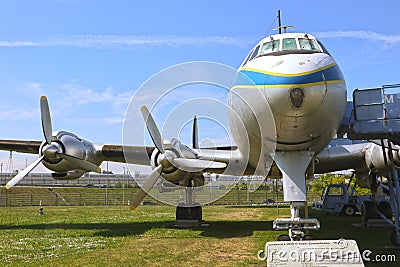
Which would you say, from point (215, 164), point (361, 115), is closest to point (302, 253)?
point (361, 115)

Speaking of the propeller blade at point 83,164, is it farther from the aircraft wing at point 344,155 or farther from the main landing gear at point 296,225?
the main landing gear at point 296,225

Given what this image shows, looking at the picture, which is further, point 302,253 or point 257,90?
point 257,90

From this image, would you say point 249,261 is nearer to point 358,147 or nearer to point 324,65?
point 324,65

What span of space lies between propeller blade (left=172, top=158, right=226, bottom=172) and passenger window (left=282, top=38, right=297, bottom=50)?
19.1 ft

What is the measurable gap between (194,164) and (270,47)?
5.80 m

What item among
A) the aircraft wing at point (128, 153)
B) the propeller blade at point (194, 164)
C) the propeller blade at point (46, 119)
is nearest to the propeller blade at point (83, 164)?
the aircraft wing at point (128, 153)

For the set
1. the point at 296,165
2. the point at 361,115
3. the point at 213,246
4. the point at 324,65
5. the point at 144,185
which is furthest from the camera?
the point at 144,185

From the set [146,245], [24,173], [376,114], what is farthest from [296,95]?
[24,173]

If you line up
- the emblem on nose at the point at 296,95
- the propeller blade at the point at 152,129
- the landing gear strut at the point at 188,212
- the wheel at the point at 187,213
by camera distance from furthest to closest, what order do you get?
the wheel at the point at 187,213
the landing gear strut at the point at 188,212
the propeller blade at the point at 152,129
the emblem on nose at the point at 296,95

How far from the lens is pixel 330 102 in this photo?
7332 mm

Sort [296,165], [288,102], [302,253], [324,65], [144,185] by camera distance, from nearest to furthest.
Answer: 1. [302,253]
2. [288,102]
3. [324,65]
4. [296,165]
5. [144,185]

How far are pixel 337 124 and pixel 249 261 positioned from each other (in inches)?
135

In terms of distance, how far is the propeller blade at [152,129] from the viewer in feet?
44.4

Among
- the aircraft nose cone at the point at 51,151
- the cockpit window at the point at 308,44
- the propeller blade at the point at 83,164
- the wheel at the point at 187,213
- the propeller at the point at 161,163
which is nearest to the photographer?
the cockpit window at the point at 308,44
